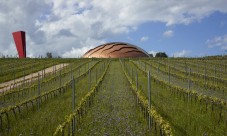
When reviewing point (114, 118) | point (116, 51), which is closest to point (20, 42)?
point (116, 51)

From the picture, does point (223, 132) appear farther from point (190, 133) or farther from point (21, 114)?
point (21, 114)

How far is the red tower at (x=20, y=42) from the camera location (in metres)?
74.5

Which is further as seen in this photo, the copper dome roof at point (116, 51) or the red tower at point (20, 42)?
the copper dome roof at point (116, 51)

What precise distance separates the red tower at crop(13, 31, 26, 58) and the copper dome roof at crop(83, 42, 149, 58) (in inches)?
1417

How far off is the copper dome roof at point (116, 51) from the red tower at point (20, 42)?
3599 centimetres

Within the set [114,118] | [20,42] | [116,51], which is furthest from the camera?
[116,51]

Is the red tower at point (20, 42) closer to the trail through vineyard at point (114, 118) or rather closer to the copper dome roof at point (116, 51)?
the copper dome roof at point (116, 51)

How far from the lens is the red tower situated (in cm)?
7450

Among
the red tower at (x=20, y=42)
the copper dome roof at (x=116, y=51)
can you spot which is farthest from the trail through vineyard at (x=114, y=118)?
the copper dome roof at (x=116, y=51)

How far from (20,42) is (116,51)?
39.0m

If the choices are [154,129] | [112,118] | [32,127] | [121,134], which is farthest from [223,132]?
[32,127]

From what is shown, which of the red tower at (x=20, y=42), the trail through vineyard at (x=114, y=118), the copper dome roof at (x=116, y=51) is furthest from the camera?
the copper dome roof at (x=116, y=51)

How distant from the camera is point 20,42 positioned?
7525 cm

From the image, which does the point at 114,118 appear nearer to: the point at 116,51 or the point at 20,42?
the point at 20,42
